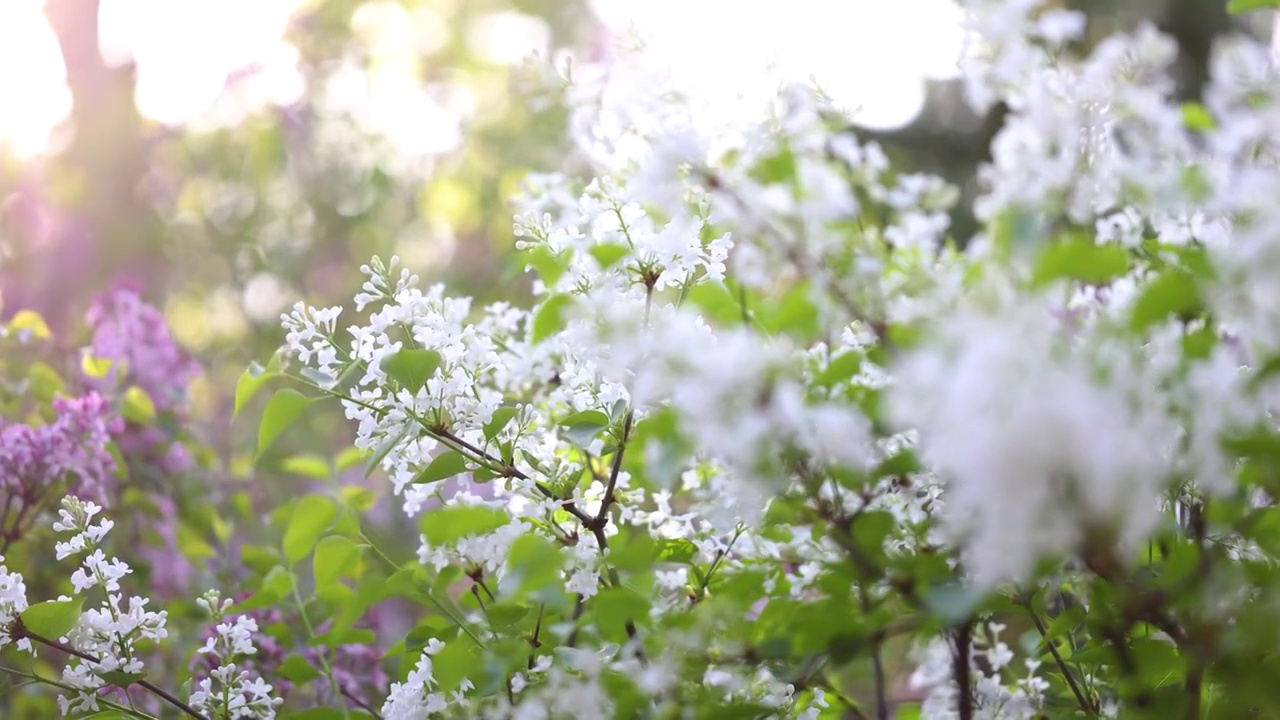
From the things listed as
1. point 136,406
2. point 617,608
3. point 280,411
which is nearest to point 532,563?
point 617,608

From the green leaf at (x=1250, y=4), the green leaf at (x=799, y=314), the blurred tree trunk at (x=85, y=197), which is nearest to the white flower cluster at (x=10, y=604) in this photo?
the green leaf at (x=799, y=314)

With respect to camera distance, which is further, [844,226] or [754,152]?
[754,152]

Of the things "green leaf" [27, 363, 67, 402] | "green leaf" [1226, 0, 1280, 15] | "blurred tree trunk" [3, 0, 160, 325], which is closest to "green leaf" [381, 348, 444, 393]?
"green leaf" [1226, 0, 1280, 15]

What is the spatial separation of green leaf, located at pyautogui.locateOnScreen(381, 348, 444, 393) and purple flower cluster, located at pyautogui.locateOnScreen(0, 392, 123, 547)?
823 mm

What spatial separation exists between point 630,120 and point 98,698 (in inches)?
30.7

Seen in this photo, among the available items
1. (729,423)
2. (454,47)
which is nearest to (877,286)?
(729,423)

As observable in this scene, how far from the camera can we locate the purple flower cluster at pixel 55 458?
1.42 metres

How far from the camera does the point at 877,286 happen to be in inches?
27.4

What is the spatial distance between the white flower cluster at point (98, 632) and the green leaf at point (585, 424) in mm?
471

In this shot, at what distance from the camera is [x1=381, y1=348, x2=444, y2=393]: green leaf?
0.82 m

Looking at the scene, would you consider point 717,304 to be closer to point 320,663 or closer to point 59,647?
point 59,647

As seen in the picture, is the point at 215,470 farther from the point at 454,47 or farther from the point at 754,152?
the point at 454,47

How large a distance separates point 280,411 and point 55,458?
79cm

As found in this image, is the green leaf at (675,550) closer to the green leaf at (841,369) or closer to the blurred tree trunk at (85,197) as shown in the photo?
the green leaf at (841,369)
